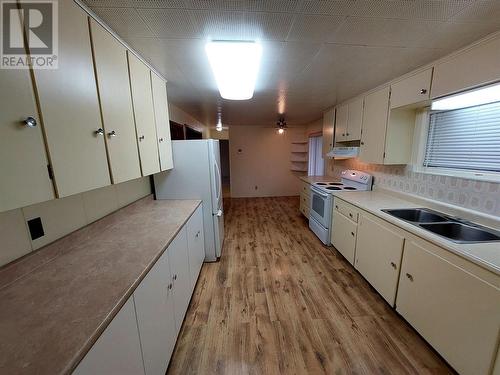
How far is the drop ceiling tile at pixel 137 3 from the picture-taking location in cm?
104

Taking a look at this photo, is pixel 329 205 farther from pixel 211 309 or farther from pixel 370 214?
pixel 211 309

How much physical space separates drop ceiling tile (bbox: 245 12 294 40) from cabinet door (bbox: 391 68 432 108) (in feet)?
4.82

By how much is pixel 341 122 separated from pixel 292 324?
3084mm

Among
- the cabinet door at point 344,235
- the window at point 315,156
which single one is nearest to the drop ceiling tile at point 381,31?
the cabinet door at point 344,235

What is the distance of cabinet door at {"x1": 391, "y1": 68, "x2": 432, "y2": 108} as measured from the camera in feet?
5.98

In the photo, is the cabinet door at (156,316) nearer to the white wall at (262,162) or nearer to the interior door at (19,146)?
the interior door at (19,146)

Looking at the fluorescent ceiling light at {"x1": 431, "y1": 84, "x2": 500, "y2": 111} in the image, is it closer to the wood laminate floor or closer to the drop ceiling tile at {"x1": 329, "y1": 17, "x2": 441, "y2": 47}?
the drop ceiling tile at {"x1": 329, "y1": 17, "x2": 441, "y2": 47}

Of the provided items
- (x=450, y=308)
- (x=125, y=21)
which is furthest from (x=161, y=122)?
(x=450, y=308)

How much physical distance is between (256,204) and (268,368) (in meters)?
4.17

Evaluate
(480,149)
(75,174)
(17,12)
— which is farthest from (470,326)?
(17,12)

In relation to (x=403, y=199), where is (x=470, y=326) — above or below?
below

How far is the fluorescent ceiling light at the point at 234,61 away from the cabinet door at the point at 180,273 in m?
1.41

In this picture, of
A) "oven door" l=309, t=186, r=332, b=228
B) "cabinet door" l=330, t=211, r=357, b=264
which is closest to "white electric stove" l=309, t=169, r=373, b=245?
"oven door" l=309, t=186, r=332, b=228

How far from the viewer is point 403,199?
2.37m
